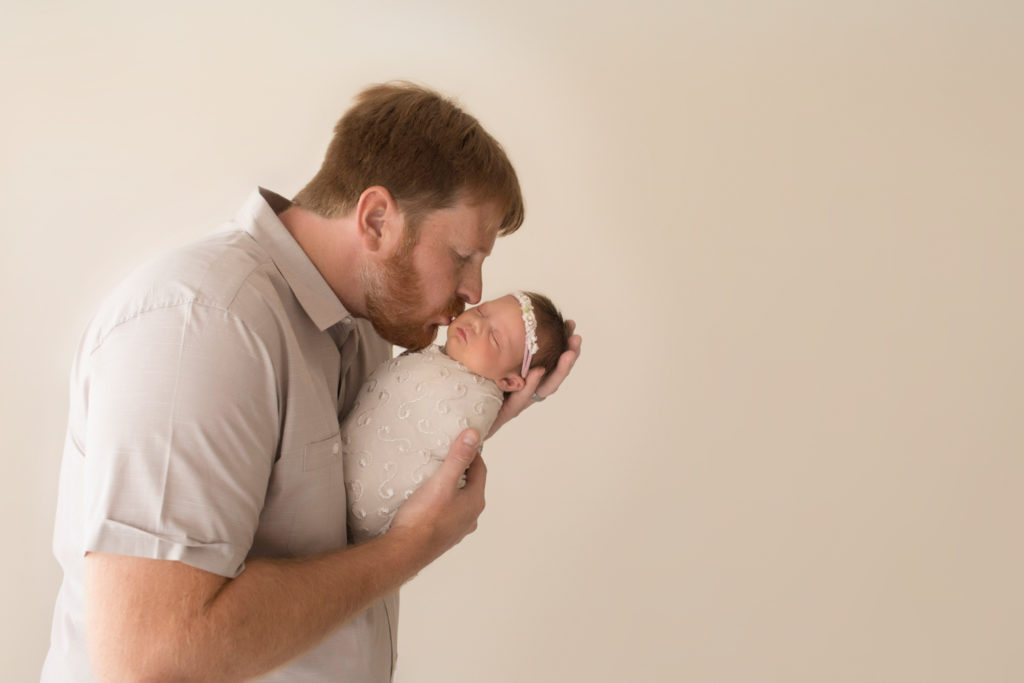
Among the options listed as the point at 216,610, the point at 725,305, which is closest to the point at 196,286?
the point at 216,610

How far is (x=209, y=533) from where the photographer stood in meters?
1.16

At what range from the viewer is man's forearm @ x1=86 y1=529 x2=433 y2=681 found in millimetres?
1099

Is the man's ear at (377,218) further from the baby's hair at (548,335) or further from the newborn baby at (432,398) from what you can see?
the baby's hair at (548,335)

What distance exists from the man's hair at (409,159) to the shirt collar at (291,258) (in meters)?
0.11

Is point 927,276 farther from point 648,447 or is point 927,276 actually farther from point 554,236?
point 554,236

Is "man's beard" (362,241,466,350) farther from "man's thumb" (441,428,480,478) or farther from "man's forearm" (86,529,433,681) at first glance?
"man's forearm" (86,529,433,681)

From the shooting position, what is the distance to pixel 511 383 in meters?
1.96

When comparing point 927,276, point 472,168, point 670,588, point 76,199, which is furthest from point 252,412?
point 927,276

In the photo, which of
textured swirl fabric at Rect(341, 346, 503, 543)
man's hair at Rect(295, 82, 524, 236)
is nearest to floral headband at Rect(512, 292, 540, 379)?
textured swirl fabric at Rect(341, 346, 503, 543)

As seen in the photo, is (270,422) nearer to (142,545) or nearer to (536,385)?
(142,545)

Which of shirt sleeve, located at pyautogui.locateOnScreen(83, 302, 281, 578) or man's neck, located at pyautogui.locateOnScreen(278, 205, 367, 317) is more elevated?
man's neck, located at pyautogui.locateOnScreen(278, 205, 367, 317)

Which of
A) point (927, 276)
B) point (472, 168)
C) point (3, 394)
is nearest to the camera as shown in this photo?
point (472, 168)

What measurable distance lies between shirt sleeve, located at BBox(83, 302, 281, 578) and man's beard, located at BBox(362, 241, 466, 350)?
1.48ft

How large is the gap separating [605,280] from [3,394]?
1926 millimetres
